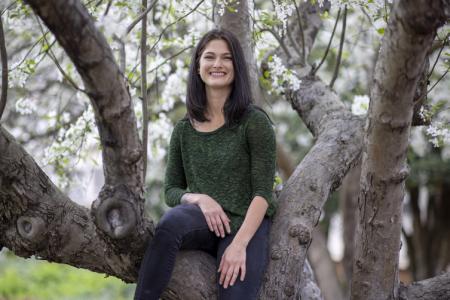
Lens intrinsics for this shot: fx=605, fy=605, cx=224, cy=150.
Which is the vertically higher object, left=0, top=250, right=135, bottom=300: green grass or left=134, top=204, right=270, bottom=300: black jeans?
left=0, top=250, right=135, bottom=300: green grass

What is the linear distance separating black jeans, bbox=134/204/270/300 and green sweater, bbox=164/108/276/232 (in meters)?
0.10

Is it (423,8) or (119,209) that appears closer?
(423,8)

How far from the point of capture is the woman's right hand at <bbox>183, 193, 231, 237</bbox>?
7.30ft

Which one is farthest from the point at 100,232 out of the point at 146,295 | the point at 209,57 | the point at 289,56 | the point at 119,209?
the point at 289,56

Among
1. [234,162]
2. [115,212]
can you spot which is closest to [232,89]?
[234,162]

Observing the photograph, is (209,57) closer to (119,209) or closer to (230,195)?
(230,195)

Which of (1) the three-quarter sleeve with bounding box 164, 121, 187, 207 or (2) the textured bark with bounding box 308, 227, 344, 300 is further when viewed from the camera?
(2) the textured bark with bounding box 308, 227, 344, 300

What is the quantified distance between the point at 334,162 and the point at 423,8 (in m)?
1.12

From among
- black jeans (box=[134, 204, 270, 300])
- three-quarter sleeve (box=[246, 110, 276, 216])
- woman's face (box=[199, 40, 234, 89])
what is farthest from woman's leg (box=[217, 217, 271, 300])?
woman's face (box=[199, 40, 234, 89])

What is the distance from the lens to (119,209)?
1.91 meters

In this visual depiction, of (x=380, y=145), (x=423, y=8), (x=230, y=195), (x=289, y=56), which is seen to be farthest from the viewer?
(x=289, y=56)

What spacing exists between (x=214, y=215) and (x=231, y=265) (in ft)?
0.68

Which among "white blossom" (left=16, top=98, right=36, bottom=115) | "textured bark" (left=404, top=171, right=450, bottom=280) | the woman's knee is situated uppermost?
"textured bark" (left=404, top=171, right=450, bottom=280)

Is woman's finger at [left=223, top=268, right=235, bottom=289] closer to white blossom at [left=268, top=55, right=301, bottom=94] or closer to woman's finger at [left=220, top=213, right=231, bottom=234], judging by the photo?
woman's finger at [left=220, top=213, right=231, bottom=234]
